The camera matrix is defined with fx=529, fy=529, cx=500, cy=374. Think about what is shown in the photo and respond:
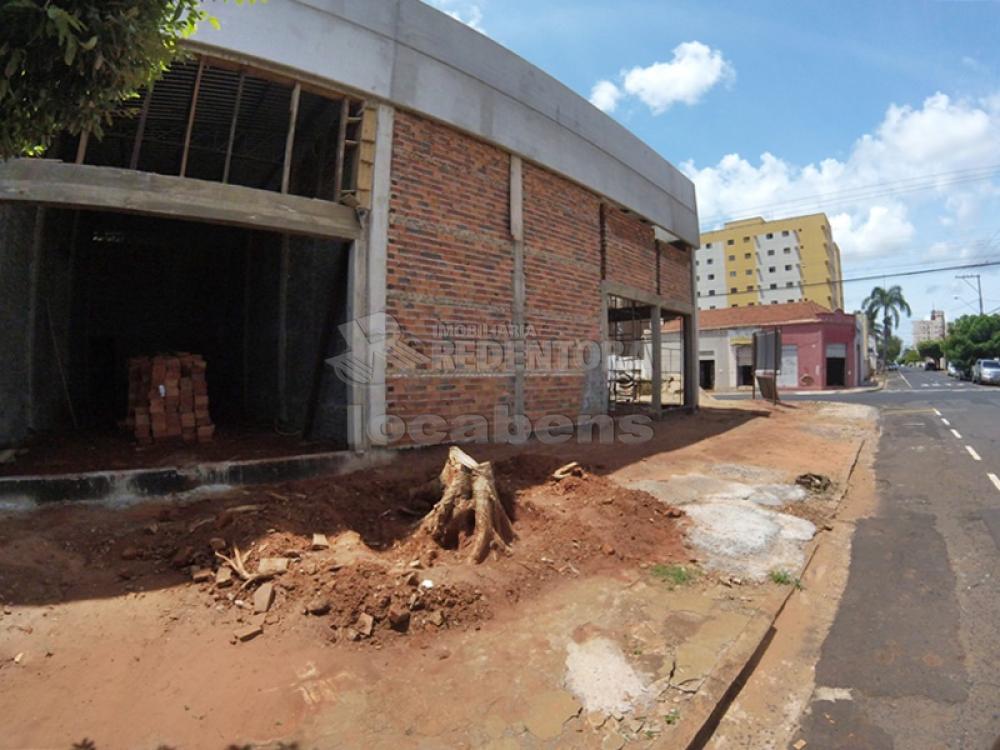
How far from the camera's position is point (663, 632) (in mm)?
3402

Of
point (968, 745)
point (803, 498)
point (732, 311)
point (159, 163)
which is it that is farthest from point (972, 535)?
point (732, 311)

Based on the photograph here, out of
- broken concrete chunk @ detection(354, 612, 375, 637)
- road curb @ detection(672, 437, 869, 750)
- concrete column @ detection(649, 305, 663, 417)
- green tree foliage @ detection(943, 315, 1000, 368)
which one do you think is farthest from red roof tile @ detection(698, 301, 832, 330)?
broken concrete chunk @ detection(354, 612, 375, 637)

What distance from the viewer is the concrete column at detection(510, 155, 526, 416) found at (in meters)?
8.26

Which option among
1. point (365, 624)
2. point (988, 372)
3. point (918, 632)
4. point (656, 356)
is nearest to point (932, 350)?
point (988, 372)

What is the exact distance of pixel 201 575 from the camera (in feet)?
12.2

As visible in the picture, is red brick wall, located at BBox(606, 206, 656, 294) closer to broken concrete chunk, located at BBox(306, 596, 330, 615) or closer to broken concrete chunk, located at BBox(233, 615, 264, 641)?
broken concrete chunk, located at BBox(306, 596, 330, 615)

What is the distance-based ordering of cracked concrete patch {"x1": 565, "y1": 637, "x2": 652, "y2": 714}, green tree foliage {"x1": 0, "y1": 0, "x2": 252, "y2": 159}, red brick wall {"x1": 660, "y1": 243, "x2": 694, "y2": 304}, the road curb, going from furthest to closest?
1. red brick wall {"x1": 660, "y1": 243, "x2": 694, "y2": 304}
2. cracked concrete patch {"x1": 565, "y1": 637, "x2": 652, "y2": 714}
3. the road curb
4. green tree foliage {"x1": 0, "y1": 0, "x2": 252, "y2": 159}

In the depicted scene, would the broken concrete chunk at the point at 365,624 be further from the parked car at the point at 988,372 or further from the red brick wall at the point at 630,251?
the parked car at the point at 988,372

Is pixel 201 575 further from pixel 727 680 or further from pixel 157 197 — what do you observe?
pixel 157 197

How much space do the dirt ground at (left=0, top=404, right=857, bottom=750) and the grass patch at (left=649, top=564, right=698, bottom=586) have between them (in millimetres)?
99

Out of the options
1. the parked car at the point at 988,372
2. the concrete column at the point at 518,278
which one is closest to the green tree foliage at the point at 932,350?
the parked car at the point at 988,372

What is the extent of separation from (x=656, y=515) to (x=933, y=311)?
13522cm

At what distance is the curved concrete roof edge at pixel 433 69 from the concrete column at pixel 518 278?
1.55 feet

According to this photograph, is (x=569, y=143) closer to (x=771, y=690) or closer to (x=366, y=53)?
(x=366, y=53)
